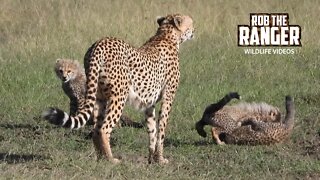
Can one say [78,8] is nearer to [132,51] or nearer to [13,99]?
[13,99]

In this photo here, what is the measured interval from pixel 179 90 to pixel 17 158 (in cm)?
342

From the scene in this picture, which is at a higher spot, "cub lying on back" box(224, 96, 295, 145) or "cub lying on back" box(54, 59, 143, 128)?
"cub lying on back" box(54, 59, 143, 128)

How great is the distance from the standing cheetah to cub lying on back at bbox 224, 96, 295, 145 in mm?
784

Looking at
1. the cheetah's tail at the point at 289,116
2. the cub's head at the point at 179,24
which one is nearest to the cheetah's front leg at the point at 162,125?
the cub's head at the point at 179,24

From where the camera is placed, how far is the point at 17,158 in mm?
7051

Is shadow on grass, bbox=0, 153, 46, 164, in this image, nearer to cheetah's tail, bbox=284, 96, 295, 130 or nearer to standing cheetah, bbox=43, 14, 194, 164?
standing cheetah, bbox=43, 14, 194, 164

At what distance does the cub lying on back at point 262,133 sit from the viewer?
26.1 ft

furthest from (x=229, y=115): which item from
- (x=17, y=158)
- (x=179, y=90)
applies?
(x=17, y=158)

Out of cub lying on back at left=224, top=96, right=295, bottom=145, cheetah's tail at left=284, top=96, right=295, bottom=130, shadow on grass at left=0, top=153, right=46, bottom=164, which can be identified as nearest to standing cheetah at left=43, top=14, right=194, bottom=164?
shadow on grass at left=0, top=153, right=46, bottom=164

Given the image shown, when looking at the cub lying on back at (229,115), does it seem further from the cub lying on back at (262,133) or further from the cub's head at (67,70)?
the cub's head at (67,70)

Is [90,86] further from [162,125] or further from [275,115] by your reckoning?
[275,115]

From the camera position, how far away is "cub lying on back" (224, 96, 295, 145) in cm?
795

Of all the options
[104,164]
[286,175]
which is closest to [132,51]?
[104,164]

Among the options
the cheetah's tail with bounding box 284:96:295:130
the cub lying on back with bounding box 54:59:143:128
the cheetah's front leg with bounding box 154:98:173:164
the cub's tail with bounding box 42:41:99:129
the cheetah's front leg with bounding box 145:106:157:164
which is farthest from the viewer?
the cub lying on back with bounding box 54:59:143:128
